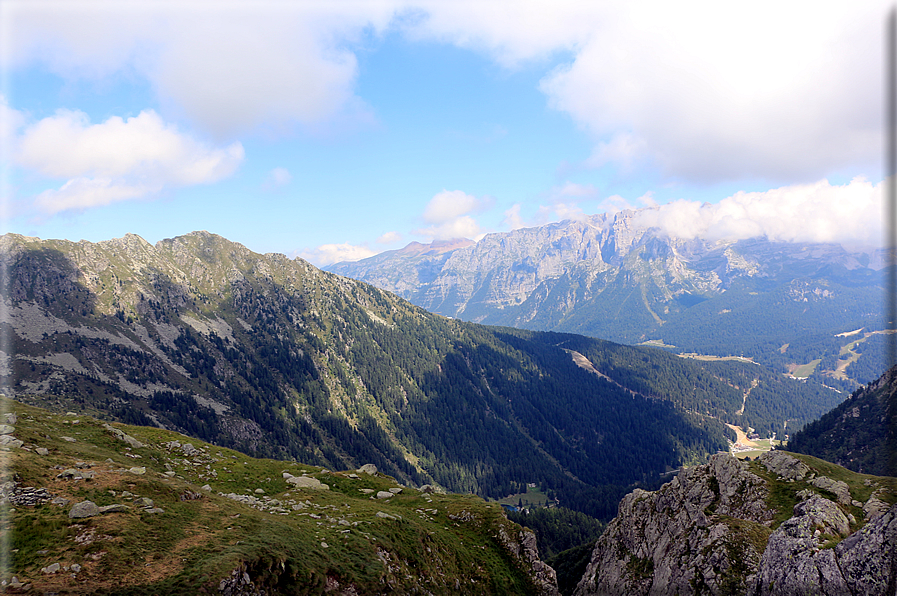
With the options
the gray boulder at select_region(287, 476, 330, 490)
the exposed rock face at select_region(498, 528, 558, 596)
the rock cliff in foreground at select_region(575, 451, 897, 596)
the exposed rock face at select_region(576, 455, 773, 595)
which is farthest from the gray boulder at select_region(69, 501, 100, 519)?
the exposed rock face at select_region(576, 455, 773, 595)

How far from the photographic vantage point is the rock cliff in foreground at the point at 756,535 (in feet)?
78.0

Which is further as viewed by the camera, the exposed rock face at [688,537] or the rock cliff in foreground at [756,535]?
the exposed rock face at [688,537]

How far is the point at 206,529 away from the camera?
2988 cm

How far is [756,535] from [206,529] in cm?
5371

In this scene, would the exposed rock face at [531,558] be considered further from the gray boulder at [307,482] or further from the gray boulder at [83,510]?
the gray boulder at [83,510]

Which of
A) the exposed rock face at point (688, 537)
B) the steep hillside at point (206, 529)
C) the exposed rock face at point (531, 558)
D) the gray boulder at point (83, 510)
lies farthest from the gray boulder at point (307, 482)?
the exposed rock face at point (688, 537)

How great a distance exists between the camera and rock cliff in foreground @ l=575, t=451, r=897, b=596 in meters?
23.8

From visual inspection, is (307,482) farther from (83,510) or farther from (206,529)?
(83,510)

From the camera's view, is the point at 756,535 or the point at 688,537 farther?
the point at 688,537

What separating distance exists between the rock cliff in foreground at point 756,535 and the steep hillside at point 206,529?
17.1 metres

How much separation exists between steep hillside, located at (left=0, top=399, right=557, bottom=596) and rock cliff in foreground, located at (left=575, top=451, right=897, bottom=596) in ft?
56.3

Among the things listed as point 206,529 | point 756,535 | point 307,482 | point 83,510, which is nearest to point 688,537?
point 756,535

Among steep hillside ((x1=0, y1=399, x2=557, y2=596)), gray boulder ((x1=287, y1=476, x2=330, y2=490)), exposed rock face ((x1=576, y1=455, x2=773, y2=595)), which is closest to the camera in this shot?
steep hillside ((x1=0, y1=399, x2=557, y2=596))

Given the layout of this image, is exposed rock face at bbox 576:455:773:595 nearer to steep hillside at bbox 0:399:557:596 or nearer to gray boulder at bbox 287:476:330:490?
steep hillside at bbox 0:399:557:596
